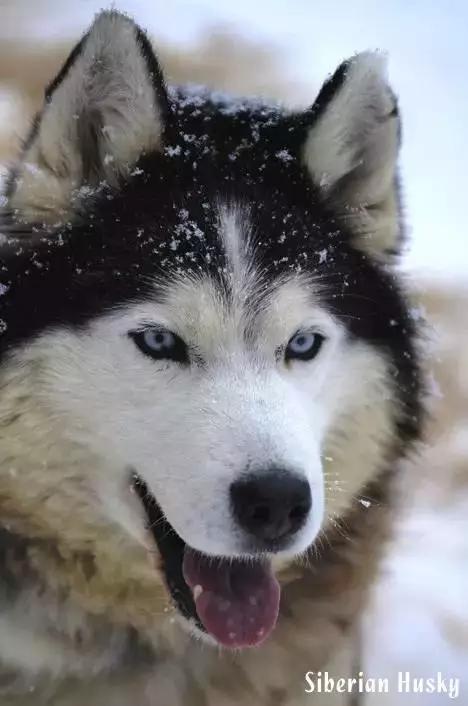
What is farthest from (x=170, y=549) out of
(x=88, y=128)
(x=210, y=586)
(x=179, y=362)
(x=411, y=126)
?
(x=411, y=126)

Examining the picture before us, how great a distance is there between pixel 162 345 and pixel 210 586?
0.20 m

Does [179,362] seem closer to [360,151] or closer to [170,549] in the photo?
[170,549]

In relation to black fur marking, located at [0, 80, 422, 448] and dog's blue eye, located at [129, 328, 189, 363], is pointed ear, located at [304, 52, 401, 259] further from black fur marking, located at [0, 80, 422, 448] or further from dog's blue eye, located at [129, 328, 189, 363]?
dog's blue eye, located at [129, 328, 189, 363]

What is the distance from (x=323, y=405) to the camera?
0.66 m

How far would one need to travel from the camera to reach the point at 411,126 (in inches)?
31.0

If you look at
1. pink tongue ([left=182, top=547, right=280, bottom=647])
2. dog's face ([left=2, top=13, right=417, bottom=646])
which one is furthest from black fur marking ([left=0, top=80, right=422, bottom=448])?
pink tongue ([left=182, top=547, right=280, bottom=647])

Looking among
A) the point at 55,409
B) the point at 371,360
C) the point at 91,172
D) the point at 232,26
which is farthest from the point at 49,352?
the point at 232,26

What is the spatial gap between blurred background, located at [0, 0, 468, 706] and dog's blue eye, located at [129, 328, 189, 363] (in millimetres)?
265

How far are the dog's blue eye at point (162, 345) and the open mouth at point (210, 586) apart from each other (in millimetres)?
102

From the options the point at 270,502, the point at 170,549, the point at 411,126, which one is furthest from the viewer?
the point at 411,126

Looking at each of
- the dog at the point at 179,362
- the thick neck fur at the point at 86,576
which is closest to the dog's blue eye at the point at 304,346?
the dog at the point at 179,362

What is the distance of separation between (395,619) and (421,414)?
0.23m

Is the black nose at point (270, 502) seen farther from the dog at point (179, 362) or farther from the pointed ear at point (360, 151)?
the pointed ear at point (360, 151)

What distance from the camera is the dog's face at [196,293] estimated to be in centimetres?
56
